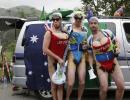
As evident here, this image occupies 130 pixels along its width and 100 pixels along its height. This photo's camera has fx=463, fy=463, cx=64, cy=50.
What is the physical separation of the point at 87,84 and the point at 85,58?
0.88 metres

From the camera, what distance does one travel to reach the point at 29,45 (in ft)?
33.8

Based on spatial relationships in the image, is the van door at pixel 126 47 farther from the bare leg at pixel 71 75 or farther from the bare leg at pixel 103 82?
the bare leg at pixel 71 75

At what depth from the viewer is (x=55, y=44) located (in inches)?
354

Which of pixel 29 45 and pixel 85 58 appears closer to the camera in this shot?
pixel 85 58

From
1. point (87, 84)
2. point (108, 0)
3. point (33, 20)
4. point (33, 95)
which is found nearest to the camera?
point (87, 84)

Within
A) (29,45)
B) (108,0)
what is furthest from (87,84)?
(108,0)

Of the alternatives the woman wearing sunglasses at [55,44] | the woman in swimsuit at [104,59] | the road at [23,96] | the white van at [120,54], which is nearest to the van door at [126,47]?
the white van at [120,54]

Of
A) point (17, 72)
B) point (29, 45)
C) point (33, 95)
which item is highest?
point (29, 45)

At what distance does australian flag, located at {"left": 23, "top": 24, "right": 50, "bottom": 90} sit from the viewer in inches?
401

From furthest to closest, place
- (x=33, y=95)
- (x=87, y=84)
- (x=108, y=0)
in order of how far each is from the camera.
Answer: (x=108, y=0)
(x=33, y=95)
(x=87, y=84)

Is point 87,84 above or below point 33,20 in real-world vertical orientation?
below

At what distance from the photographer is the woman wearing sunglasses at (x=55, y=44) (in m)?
8.95

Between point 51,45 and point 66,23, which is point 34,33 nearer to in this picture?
point 66,23

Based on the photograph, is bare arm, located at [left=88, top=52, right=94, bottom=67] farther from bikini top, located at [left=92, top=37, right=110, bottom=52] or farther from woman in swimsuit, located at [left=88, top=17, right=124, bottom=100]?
bikini top, located at [left=92, top=37, right=110, bottom=52]
